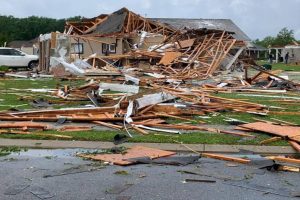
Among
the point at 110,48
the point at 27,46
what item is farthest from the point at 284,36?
the point at 110,48

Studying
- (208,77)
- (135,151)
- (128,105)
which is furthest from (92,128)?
(208,77)

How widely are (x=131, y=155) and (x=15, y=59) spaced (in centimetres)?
3377

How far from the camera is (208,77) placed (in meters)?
28.0

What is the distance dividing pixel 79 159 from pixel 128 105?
4.34 meters

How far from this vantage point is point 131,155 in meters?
8.39

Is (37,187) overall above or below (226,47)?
below

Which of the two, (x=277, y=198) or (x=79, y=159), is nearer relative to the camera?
(x=277, y=198)

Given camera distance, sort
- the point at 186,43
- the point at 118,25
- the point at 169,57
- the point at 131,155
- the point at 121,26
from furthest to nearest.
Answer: the point at 118,25, the point at 121,26, the point at 186,43, the point at 169,57, the point at 131,155

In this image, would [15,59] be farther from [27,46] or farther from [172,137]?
[27,46]

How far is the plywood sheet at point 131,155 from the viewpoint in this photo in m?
7.98

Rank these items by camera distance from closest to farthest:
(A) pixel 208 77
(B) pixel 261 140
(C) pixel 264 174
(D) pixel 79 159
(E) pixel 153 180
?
(E) pixel 153 180 → (C) pixel 264 174 → (D) pixel 79 159 → (B) pixel 261 140 → (A) pixel 208 77

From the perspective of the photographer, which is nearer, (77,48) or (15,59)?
(15,59)

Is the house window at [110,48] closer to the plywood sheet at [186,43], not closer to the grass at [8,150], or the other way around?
the plywood sheet at [186,43]

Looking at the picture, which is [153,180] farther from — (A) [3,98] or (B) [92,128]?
(A) [3,98]
